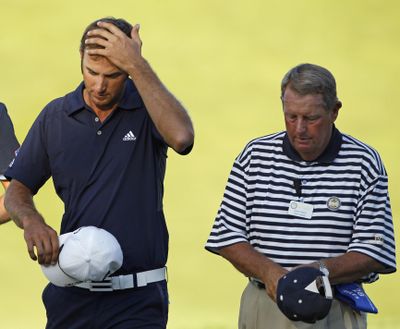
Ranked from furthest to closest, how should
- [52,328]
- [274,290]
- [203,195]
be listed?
[203,195], [52,328], [274,290]

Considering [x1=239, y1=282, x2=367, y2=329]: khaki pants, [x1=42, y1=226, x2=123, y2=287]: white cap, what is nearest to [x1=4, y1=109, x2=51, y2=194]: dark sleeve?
[x1=42, y1=226, x2=123, y2=287]: white cap

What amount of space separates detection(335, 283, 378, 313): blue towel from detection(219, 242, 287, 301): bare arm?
240 mm

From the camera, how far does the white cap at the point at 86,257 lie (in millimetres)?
5133

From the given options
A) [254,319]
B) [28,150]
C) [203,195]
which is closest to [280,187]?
[254,319]

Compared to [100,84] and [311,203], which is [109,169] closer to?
[100,84]

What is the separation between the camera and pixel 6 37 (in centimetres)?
855

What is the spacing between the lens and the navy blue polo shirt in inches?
212

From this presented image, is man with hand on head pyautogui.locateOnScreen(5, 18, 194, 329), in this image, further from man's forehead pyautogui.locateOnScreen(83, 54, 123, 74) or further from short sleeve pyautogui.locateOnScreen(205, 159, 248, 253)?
short sleeve pyautogui.locateOnScreen(205, 159, 248, 253)

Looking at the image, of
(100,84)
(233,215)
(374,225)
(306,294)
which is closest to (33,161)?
(100,84)

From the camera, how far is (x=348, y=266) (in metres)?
5.16

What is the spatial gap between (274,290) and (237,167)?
55 centimetres

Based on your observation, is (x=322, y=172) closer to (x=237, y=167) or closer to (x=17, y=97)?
(x=237, y=167)

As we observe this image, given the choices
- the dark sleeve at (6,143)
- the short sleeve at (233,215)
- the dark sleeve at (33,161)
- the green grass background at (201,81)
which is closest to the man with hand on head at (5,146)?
the dark sleeve at (6,143)

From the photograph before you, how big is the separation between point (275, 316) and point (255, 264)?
254 millimetres
